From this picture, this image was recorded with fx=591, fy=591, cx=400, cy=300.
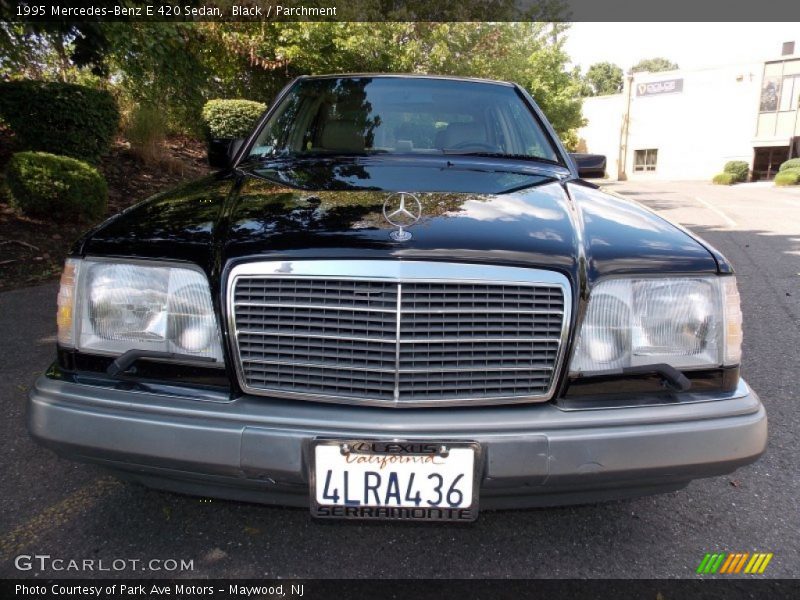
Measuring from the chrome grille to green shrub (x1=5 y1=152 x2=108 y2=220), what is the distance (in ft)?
19.0

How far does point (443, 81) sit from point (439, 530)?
7.43ft

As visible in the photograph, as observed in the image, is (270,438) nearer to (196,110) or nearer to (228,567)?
(228,567)

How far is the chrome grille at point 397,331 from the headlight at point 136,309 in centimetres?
12

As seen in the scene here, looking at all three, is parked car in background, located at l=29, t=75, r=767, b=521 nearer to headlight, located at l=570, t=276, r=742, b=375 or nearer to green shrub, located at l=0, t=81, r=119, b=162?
headlight, located at l=570, t=276, r=742, b=375

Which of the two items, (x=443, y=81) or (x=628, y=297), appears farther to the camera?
(x=443, y=81)

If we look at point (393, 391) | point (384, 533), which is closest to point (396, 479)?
point (393, 391)

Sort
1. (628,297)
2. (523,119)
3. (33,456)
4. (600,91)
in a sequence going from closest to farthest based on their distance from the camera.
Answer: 1. (628,297)
2. (33,456)
3. (523,119)
4. (600,91)

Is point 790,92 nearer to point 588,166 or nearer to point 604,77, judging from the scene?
point 588,166

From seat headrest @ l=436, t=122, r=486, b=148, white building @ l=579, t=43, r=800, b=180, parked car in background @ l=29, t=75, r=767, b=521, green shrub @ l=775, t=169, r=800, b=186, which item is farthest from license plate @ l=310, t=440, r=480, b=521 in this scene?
white building @ l=579, t=43, r=800, b=180

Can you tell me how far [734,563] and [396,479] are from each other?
4.08 feet

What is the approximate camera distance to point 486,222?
179 cm

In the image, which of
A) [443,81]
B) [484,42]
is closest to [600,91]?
[484,42]

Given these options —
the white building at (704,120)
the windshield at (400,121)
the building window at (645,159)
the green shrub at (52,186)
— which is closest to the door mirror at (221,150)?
the windshield at (400,121)

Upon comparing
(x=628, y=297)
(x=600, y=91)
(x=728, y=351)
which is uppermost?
(x=600, y=91)
